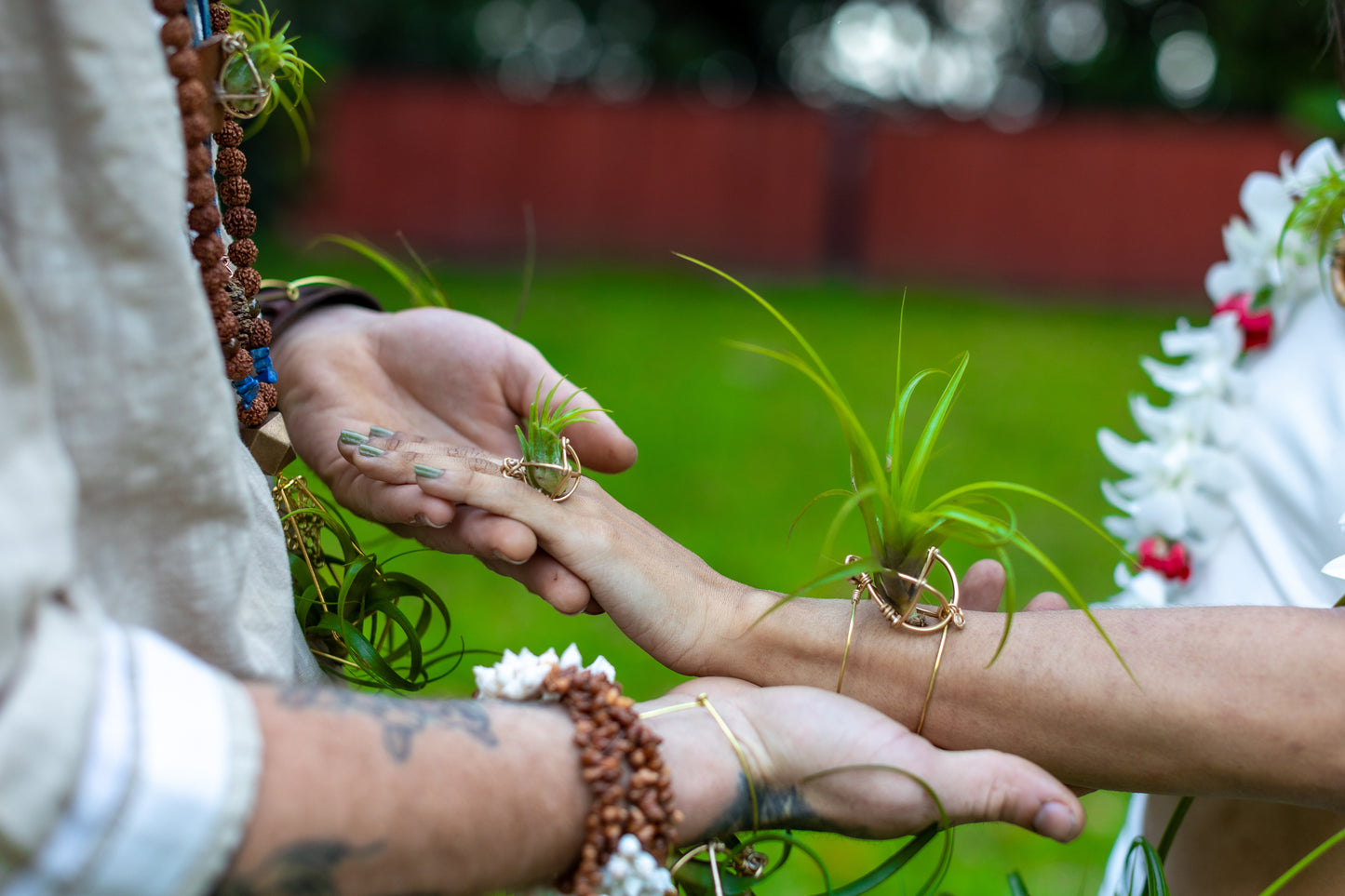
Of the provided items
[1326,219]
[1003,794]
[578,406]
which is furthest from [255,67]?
[1326,219]

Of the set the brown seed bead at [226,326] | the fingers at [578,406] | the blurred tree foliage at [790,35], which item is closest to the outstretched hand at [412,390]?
the fingers at [578,406]

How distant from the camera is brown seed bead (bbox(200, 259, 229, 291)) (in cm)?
87

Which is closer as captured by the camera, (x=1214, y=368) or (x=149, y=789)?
(x=149, y=789)

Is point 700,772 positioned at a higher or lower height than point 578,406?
lower

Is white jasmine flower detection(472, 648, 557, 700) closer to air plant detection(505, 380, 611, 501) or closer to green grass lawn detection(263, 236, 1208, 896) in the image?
air plant detection(505, 380, 611, 501)

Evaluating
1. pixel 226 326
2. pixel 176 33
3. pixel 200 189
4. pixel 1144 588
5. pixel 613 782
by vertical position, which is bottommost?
pixel 1144 588

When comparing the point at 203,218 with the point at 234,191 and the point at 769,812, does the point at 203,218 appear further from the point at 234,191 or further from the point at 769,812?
the point at 769,812

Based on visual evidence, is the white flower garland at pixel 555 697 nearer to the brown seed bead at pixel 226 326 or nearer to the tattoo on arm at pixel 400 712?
the tattoo on arm at pixel 400 712

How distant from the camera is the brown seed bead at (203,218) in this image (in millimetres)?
852

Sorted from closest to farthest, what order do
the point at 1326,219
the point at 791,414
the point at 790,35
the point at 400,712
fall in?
the point at 400,712 → the point at 1326,219 → the point at 791,414 → the point at 790,35

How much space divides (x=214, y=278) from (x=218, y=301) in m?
0.02

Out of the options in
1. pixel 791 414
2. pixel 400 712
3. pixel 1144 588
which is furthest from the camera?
pixel 791 414

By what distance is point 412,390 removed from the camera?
127cm

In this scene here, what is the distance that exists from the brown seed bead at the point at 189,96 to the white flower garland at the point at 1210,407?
44.6 inches
